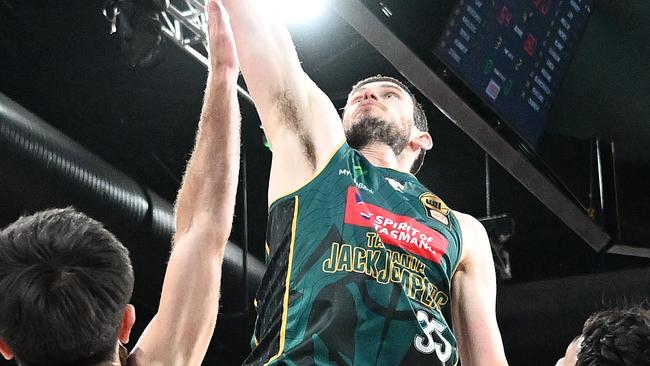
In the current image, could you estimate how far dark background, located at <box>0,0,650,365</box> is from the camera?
4.21 metres

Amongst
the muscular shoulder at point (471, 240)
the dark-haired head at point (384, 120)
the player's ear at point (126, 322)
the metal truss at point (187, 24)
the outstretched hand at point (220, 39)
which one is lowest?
the player's ear at point (126, 322)

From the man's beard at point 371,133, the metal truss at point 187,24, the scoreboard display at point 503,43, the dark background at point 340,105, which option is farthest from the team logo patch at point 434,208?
the metal truss at point 187,24

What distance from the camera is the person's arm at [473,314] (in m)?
2.45

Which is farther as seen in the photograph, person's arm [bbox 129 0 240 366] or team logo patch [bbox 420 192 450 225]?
team logo patch [bbox 420 192 450 225]

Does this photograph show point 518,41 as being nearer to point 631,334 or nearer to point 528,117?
point 528,117

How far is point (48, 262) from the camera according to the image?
4.25 feet

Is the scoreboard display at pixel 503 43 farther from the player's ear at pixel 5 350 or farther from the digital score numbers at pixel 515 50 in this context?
the player's ear at pixel 5 350

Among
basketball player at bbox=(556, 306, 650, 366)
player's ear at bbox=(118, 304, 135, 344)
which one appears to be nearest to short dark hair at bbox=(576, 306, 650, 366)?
basketball player at bbox=(556, 306, 650, 366)

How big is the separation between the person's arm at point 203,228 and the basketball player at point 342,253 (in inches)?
9.1

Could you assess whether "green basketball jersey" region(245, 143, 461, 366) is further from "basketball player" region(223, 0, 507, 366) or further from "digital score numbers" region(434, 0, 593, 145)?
→ "digital score numbers" region(434, 0, 593, 145)

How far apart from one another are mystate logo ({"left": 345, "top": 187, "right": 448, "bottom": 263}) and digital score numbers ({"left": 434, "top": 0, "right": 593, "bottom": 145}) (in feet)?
3.63

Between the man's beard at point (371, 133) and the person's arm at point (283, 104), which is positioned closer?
the person's arm at point (283, 104)

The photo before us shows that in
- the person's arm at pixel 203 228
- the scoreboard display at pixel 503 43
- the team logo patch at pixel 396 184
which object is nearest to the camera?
the person's arm at pixel 203 228

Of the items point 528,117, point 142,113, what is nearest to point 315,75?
point 142,113
